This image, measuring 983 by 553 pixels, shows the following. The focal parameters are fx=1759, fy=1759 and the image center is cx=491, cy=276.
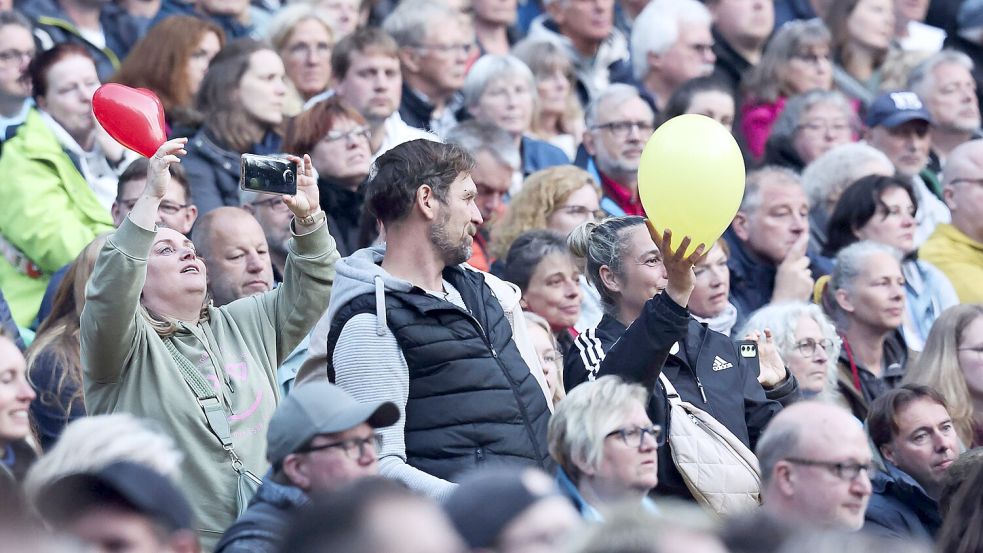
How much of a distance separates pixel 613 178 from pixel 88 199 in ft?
8.96

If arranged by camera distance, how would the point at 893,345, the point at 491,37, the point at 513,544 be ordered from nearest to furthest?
the point at 513,544
the point at 893,345
the point at 491,37

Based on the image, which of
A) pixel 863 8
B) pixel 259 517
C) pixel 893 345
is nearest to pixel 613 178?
pixel 893 345

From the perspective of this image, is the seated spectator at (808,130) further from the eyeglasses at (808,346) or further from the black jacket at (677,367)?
the black jacket at (677,367)

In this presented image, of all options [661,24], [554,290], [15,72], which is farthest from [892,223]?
[15,72]

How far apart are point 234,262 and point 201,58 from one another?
243 cm

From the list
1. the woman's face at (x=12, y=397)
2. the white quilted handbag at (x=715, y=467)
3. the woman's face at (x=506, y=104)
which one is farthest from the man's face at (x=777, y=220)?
the woman's face at (x=12, y=397)

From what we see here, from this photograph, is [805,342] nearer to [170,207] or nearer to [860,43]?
[170,207]

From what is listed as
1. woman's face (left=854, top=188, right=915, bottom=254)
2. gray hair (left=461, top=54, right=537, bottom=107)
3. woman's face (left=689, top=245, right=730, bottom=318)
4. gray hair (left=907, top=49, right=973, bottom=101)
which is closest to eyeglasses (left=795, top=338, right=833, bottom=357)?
woman's face (left=689, top=245, right=730, bottom=318)

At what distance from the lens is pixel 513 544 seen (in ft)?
12.2

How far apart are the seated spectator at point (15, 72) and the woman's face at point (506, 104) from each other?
2.39 meters

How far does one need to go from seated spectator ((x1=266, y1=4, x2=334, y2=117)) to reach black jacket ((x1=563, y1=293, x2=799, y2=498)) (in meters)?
3.98

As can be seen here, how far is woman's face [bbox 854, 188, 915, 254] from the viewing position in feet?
27.8

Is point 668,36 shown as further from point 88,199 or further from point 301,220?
point 301,220

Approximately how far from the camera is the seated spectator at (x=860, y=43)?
1137cm
